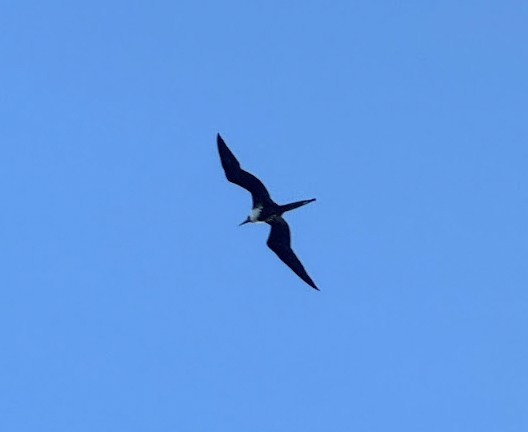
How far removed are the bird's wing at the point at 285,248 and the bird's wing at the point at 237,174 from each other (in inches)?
98.8

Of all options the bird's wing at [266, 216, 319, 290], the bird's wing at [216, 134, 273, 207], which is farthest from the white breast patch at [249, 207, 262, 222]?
the bird's wing at [216, 134, 273, 207]

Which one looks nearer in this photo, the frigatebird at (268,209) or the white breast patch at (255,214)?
the frigatebird at (268,209)

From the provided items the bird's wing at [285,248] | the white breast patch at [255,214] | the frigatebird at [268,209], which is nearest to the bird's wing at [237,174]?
the frigatebird at [268,209]

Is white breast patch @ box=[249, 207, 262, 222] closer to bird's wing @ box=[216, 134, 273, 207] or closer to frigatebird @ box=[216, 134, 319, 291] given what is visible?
frigatebird @ box=[216, 134, 319, 291]

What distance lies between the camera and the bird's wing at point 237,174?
75250 mm

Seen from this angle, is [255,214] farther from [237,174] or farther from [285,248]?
[237,174]

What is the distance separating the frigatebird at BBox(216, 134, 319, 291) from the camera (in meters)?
75.4

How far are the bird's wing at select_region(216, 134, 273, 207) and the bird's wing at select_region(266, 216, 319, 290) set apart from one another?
2509 mm

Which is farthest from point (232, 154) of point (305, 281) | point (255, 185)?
point (305, 281)

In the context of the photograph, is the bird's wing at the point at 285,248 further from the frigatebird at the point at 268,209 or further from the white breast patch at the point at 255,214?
the white breast patch at the point at 255,214

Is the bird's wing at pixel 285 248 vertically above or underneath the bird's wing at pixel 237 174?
underneath

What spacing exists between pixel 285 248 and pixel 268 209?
2908mm

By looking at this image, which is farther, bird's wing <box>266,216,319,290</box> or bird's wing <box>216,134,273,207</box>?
bird's wing <box>266,216,319,290</box>

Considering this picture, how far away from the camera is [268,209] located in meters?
76.8
